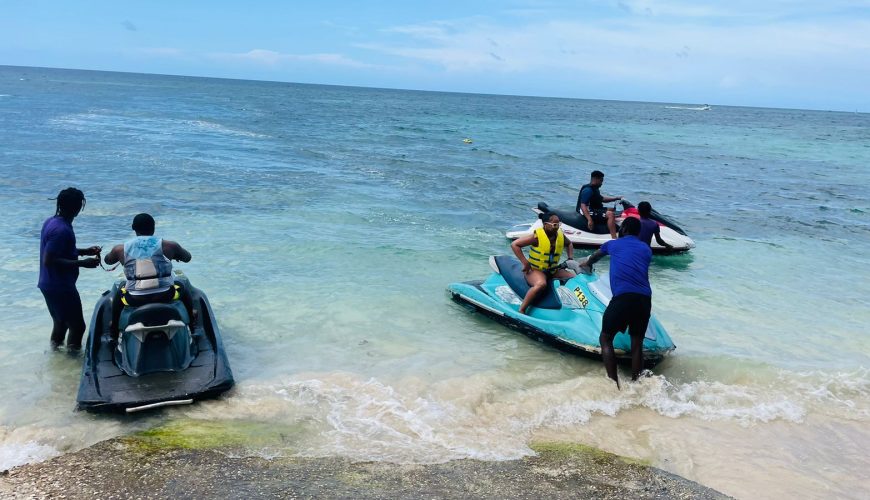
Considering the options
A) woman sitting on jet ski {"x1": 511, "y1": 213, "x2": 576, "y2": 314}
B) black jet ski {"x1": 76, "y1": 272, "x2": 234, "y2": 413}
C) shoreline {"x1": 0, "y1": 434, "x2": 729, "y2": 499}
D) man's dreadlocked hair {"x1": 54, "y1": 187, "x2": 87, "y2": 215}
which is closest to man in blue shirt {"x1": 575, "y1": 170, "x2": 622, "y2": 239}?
woman sitting on jet ski {"x1": 511, "y1": 213, "x2": 576, "y2": 314}

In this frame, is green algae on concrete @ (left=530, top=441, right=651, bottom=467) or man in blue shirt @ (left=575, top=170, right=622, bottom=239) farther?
man in blue shirt @ (left=575, top=170, right=622, bottom=239)

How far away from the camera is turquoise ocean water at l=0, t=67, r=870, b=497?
5660 mm

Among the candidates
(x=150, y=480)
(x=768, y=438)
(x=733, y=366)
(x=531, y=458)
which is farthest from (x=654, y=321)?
(x=150, y=480)

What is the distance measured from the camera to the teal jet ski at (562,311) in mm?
7113

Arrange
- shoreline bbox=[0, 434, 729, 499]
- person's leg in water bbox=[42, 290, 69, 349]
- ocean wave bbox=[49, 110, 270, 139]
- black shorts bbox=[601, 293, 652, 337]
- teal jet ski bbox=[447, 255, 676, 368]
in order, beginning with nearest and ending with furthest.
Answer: shoreline bbox=[0, 434, 729, 499] → person's leg in water bbox=[42, 290, 69, 349] → black shorts bbox=[601, 293, 652, 337] → teal jet ski bbox=[447, 255, 676, 368] → ocean wave bbox=[49, 110, 270, 139]

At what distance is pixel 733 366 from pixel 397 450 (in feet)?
14.4

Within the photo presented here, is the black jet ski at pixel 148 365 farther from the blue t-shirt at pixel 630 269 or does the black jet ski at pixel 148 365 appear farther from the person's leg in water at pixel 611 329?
the blue t-shirt at pixel 630 269

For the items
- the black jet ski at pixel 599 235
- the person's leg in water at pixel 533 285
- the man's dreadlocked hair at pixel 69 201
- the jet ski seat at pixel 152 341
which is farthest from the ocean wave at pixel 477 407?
the black jet ski at pixel 599 235

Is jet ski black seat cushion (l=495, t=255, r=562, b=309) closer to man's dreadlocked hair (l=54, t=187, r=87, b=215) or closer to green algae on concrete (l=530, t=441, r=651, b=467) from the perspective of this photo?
green algae on concrete (l=530, t=441, r=651, b=467)

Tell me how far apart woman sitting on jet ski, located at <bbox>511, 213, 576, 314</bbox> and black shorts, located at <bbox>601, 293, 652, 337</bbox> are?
1.34 metres

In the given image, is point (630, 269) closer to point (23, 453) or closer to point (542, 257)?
point (542, 257)

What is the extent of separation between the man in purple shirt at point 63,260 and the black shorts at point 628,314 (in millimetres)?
4889

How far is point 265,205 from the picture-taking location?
1633 cm

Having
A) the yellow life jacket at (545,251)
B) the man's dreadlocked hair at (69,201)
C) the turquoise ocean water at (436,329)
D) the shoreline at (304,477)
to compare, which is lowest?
the turquoise ocean water at (436,329)
